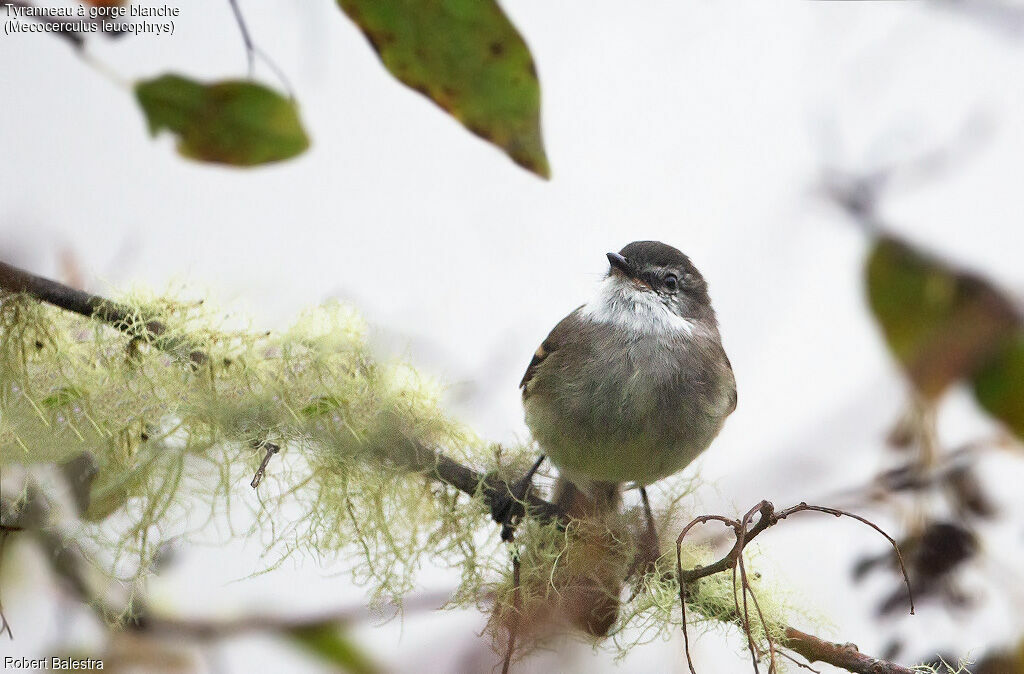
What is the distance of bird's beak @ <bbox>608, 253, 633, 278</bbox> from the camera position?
200 centimetres

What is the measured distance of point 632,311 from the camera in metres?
1.97

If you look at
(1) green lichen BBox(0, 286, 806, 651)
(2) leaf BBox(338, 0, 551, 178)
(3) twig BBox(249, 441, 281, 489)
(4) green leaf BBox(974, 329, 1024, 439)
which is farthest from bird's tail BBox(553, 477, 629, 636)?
(2) leaf BBox(338, 0, 551, 178)

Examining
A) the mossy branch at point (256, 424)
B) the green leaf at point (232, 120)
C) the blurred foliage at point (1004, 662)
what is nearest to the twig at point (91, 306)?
the mossy branch at point (256, 424)

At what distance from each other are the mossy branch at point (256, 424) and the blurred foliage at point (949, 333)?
41cm

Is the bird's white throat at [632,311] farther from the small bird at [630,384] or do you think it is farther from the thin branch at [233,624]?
the thin branch at [233,624]

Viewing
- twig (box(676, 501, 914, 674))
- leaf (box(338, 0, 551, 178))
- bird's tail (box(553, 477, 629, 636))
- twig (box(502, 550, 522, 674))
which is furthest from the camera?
bird's tail (box(553, 477, 629, 636))

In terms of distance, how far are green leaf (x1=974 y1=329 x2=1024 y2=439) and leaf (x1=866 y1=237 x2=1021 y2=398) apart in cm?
1

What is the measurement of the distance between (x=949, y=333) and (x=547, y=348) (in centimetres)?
107

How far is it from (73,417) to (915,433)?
1204mm

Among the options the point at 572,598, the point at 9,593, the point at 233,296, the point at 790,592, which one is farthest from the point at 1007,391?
the point at 9,593

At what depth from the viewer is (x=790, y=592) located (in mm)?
1416

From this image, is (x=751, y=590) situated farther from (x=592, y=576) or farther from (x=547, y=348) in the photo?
(x=547, y=348)

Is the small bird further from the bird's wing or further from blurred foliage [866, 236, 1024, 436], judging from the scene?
blurred foliage [866, 236, 1024, 436]

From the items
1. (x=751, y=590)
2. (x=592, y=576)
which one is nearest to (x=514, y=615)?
(x=592, y=576)
